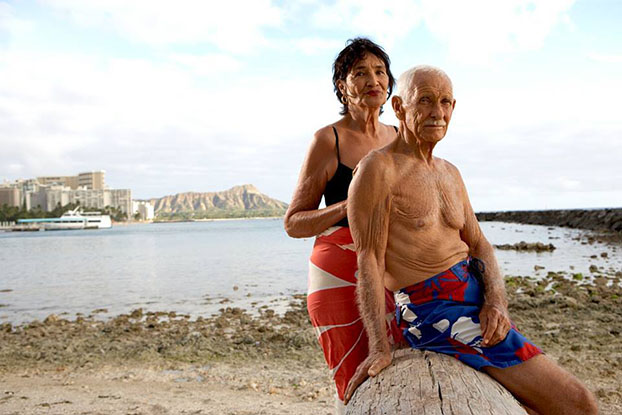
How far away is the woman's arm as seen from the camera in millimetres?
3352

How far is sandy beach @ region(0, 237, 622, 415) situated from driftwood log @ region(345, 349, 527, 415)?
3.96 meters

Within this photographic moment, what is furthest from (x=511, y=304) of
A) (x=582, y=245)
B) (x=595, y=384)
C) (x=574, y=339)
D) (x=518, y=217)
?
(x=518, y=217)

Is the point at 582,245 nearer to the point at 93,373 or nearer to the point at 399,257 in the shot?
the point at 93,373

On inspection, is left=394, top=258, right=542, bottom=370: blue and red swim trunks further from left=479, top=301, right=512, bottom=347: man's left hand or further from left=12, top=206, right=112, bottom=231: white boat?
left=12, top=206, right=112, bottom=231: white boat

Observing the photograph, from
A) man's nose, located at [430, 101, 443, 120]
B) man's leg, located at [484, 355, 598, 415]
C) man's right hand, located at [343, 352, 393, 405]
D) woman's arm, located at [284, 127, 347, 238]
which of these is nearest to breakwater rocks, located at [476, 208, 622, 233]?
woman's arm, located at [284, 127, 347, 238]

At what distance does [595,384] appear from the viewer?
259 inches

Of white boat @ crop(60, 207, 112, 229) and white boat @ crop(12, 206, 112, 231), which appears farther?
white boat @ crop(60, 207, 112, 229)

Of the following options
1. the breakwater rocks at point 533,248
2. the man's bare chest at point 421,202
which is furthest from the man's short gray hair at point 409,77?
the breakwater rocks at point 533,248

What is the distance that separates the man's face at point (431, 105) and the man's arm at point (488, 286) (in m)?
0.41

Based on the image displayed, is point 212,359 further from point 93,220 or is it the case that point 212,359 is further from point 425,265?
point 93,220

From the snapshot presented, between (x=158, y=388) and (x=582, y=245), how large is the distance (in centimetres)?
2737

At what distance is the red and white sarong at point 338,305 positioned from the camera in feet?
10.4

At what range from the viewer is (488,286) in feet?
8.95

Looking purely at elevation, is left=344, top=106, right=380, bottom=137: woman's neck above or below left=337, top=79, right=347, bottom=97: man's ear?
below
